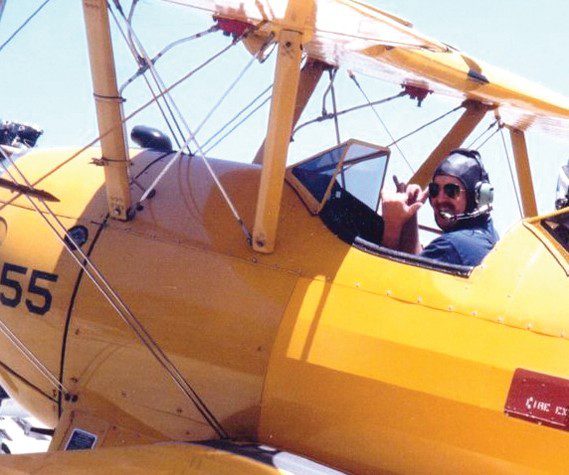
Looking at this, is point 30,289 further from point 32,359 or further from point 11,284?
point 32,359

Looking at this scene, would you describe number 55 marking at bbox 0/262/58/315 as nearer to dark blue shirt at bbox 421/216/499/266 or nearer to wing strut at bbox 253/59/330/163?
dark blue shirt at bbox 421/216/499/266

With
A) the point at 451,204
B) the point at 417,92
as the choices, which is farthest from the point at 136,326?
the point at 417,92

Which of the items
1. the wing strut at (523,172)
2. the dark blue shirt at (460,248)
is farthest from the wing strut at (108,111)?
the wing strut at (523,172)

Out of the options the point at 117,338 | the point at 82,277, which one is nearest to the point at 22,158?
the point at 82,277

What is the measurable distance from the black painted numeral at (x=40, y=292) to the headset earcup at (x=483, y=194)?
7.86ft

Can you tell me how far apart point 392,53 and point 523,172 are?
2.33 meters

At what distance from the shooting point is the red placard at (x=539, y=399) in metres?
3.63

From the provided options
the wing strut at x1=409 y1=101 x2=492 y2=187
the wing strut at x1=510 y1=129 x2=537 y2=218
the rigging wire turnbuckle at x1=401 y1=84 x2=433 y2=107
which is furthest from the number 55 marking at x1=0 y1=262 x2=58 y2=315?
the wing strut at x1=510 y1=129 x2=537 y2=218

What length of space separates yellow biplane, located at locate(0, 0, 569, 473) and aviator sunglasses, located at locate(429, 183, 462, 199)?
13.5 inches

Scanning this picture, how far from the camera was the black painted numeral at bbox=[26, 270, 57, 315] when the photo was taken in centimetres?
459

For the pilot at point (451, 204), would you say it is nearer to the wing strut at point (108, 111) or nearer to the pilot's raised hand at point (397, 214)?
the pilot's raised hand at point (397, 214)

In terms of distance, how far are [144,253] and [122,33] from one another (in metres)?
1.18

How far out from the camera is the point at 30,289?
4.64 m

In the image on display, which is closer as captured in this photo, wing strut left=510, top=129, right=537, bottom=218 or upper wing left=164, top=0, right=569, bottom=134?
upper wing left=164, top=0, right=569, bottom=134
